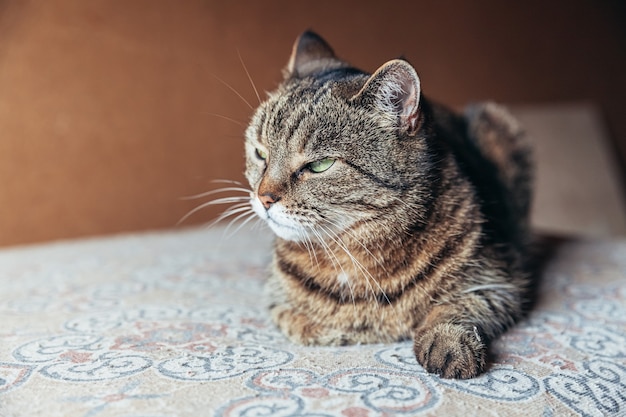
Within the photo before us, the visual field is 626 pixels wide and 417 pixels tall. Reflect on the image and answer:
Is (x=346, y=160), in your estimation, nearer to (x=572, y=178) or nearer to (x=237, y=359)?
(x=237, y=359)

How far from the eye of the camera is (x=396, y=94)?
3.34 ft

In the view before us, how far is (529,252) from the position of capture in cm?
151

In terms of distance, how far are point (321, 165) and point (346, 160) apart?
5 cm

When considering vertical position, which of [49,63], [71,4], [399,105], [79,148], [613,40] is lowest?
[79,148]

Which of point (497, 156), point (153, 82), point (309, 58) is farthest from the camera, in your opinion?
point (153, 82)

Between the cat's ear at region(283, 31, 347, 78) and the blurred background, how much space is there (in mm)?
874

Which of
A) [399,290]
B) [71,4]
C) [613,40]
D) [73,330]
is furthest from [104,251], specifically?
[613,40]

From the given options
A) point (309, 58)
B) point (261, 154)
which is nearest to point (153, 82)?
point (309, 58)

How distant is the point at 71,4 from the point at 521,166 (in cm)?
168

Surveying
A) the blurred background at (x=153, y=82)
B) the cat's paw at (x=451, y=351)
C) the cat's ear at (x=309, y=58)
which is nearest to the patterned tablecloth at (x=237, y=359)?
the cat's paw at (x=451, y=351)

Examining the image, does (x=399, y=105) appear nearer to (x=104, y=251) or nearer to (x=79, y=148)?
(x=104, y=251)

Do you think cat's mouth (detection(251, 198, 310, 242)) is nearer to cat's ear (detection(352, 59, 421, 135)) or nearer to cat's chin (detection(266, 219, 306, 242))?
cat's chin (detection(266, 219, 306, 242))

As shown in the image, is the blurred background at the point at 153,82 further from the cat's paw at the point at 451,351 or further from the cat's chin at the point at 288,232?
the cat's paw at the point at 451,351

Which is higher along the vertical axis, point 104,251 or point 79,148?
point 79,148
